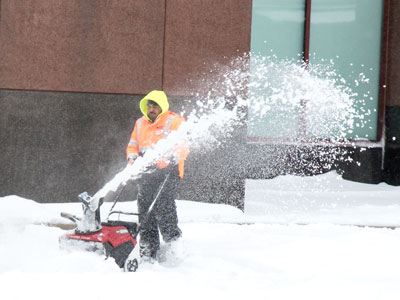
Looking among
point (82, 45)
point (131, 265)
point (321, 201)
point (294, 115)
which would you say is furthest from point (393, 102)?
point (131, 265)

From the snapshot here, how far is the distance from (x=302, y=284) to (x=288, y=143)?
598cm

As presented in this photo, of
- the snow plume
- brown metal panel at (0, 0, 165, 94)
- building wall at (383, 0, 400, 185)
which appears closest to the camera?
brown metal panel at (0, 0, 165, 94)

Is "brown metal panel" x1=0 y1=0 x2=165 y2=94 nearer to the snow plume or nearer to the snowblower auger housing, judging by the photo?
the snow plume

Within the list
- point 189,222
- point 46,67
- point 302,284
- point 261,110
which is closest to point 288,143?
point 261,110

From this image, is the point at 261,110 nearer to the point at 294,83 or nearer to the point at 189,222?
the point at 294,83

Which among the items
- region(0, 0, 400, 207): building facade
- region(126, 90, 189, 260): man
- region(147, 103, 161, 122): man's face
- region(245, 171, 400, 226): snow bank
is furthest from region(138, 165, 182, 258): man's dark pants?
region(0, 0, 400, 207): building facade

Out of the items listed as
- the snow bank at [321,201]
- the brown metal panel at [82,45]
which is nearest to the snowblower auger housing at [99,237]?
the snow bank at [321,201]

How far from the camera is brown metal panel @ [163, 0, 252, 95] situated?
791cm

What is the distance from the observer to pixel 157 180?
5375mm

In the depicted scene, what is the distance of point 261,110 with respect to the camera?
405 inches

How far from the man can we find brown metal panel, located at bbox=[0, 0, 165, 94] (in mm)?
2521

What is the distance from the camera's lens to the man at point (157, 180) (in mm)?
5328

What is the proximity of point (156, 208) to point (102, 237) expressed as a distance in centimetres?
127

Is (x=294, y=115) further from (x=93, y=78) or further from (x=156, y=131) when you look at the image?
(x=156, y=131)
